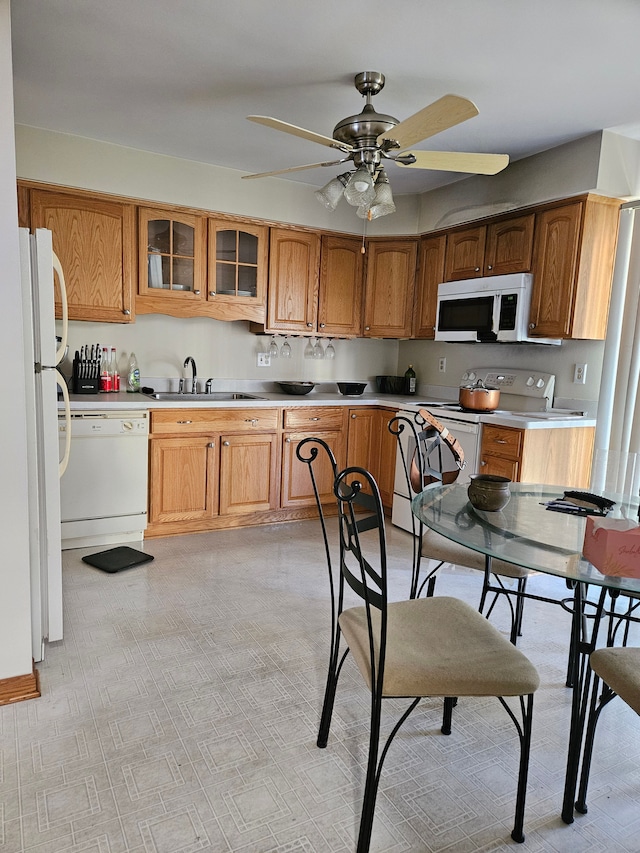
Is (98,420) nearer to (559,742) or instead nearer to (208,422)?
(208,422)

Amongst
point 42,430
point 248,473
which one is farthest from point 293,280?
point 42,430

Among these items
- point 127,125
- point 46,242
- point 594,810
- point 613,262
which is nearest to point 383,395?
point 613,262

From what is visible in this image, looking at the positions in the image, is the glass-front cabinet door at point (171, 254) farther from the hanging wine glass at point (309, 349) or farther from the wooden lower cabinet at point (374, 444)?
the wooden lower cabinet at point (374, 444)

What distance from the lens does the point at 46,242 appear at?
6.75 ft

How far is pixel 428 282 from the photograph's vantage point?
438 centimetres

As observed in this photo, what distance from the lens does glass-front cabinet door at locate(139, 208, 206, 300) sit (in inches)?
146

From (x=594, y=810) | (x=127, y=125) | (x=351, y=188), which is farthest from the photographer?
(x=127, y=125)

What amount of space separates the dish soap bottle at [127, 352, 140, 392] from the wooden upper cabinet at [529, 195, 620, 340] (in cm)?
272

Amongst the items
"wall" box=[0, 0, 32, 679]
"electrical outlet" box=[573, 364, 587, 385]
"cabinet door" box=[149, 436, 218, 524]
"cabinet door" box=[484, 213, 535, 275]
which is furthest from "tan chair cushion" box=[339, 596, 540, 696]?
"cabinet door" box=[484, 213, 535, 275]

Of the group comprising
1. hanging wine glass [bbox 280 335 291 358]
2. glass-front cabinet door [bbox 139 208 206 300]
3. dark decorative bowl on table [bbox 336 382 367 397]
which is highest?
glass-front cabinet door [bbox 139 208 206 300]

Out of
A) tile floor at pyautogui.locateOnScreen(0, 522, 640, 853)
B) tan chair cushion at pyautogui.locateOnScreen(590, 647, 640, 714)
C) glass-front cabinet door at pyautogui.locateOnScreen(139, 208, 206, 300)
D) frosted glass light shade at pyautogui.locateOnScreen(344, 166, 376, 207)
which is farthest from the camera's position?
glass-front cabinet door at pyautogui.locateOnScreen(139, 208, 206, 300)

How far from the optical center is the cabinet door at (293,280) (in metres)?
4.18

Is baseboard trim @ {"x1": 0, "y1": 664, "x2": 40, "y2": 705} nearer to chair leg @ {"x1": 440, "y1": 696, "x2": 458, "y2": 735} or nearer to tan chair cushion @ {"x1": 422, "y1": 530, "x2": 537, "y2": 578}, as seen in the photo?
chair leg @ {"x1": 440, "y1": 696, "x2": 458, "y2": 735}

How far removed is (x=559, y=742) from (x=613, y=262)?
104 inches
